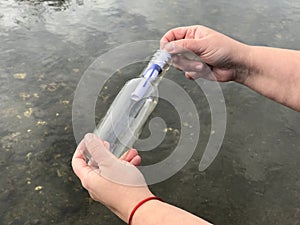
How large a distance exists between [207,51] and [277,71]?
24 cm

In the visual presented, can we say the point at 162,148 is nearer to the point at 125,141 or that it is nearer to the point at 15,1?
the point at 125,141

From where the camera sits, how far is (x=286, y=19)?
8.52 feet

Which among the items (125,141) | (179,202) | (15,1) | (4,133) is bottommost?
(179,202)

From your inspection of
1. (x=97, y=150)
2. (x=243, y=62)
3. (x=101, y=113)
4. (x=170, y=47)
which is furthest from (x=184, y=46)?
(x=101, y=113)

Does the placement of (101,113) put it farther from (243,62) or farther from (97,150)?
(97,150)

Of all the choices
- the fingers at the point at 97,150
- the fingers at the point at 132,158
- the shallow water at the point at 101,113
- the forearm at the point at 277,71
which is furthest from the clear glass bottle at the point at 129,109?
the shallow water at the point at 101,113

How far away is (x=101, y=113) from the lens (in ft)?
5.82

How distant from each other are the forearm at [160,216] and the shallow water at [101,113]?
597 millimetres

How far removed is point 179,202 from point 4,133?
76cm

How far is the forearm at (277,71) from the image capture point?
1.27 metres

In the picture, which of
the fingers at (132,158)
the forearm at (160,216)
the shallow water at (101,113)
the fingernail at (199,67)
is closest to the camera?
the forearm at (160,216)

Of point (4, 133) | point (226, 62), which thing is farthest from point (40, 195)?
point (226, 62)

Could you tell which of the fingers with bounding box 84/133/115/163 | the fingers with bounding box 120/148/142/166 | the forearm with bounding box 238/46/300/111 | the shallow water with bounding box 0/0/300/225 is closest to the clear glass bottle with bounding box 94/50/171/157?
the fingers with bounding box 120/148/142/166

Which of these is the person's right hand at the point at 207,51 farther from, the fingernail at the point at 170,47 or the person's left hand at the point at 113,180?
the person's left hand at the point at 113,180
